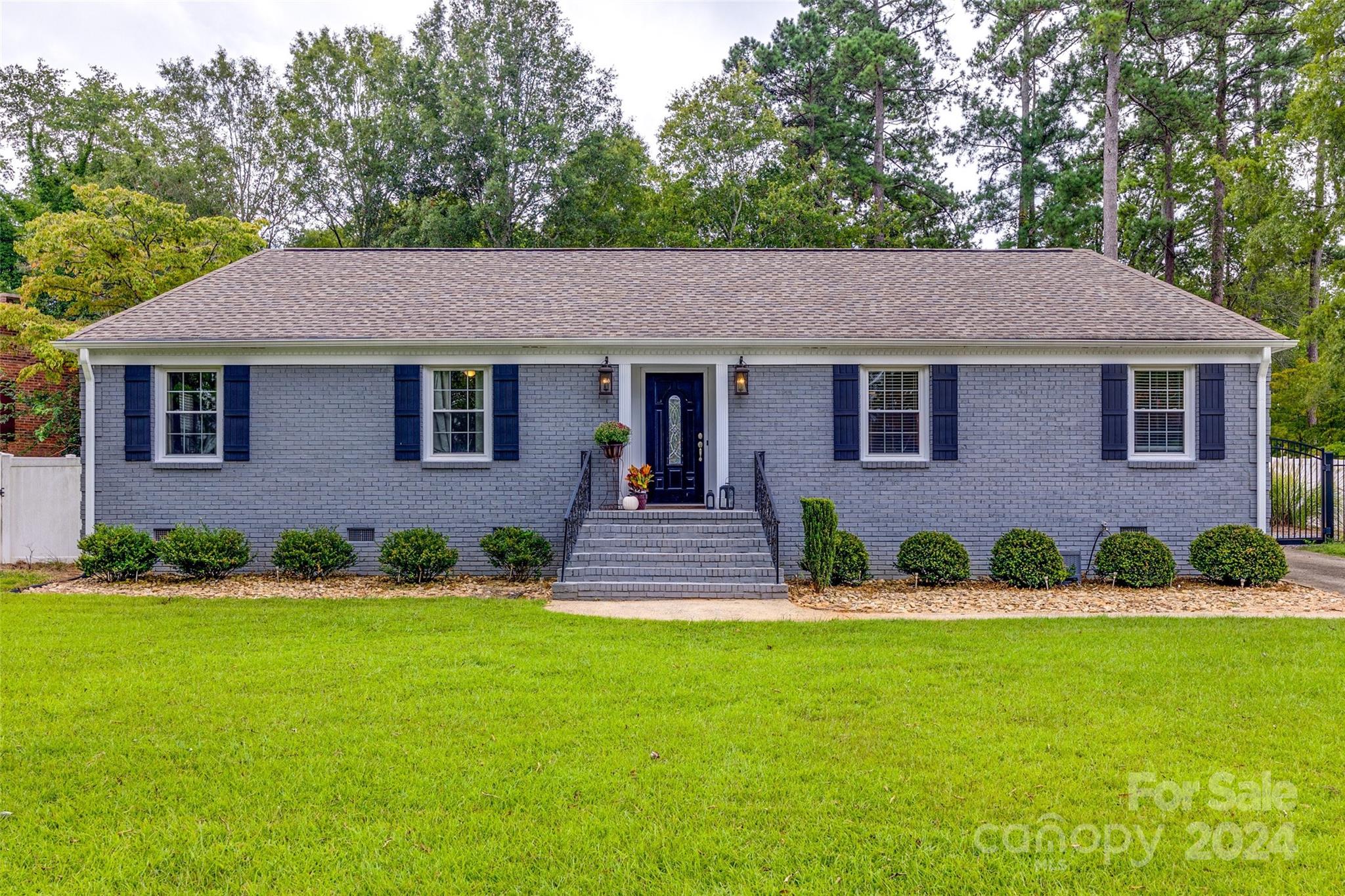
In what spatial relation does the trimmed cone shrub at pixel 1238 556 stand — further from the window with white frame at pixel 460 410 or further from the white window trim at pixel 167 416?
the white window trim at pixel 167 416

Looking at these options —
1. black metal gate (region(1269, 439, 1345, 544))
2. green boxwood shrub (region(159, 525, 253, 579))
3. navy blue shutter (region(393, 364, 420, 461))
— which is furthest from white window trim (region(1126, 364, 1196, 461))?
green boxwood shrub (region(159, 525, 253, 579))

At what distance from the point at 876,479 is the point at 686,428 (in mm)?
3019

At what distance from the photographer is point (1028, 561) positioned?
9734 mm

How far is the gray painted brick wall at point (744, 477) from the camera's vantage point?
1068 centimetres

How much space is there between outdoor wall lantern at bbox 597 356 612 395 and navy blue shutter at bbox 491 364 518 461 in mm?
1219

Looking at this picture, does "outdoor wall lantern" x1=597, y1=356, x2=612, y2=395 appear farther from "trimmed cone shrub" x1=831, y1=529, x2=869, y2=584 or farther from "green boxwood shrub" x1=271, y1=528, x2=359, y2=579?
"green boxwood shrub" x1=271, y1=528, x2=359, y2=579

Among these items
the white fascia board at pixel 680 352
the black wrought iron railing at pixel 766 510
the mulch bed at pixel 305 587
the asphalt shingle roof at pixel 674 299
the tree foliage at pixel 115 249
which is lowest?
the mulch bed at pixel 305 587

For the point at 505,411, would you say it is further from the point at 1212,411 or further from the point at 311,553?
the point at 1212,411

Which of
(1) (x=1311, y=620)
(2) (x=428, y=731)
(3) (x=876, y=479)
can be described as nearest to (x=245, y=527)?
(2) (x=428, y=731)

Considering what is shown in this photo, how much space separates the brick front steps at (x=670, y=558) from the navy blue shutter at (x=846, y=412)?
68.1 inches

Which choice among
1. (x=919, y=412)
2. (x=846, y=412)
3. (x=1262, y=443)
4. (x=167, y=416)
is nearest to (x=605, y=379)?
(x=846, y=412)

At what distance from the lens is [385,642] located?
6625mm

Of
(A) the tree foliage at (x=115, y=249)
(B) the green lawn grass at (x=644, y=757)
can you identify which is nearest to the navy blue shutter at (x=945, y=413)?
(B) the green lawn grass at (x=644, y=757)

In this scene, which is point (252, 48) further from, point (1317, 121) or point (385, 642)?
point (1317, 121)
